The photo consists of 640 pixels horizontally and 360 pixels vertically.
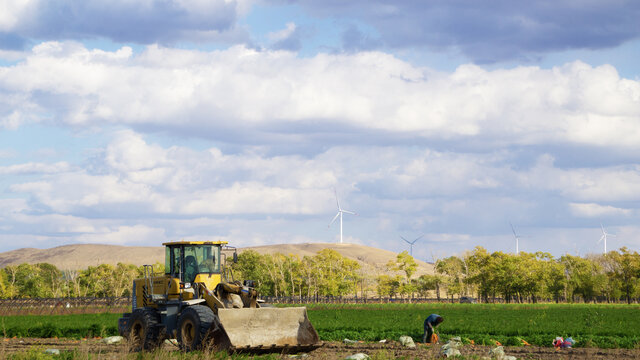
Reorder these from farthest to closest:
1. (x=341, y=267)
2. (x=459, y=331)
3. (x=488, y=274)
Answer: (x=341, y=267) → (x=488, y=274) → (x=459, y=331)

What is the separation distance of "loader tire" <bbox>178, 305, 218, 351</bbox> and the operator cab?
8.66ft

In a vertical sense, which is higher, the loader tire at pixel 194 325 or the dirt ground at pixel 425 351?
the loader tire at pixel 194 325

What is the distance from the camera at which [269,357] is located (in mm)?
22375

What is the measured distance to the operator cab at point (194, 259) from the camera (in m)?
27.5

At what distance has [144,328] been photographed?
2695cm

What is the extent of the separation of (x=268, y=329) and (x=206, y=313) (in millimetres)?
2121

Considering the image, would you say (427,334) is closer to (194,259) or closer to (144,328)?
(194,259)

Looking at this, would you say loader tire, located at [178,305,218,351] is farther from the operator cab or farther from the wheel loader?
the operator cab

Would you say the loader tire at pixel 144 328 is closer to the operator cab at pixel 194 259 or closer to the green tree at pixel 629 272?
the operator cab at pixel 194 259

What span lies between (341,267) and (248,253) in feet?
60.5

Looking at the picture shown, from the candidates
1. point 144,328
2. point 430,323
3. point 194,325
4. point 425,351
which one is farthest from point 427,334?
point 144,328

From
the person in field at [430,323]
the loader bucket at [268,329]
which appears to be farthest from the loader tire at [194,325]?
the person in field at [430,323]

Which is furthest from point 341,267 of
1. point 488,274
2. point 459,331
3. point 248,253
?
point 459,331

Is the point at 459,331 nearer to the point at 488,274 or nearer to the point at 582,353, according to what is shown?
the point at 582,353
